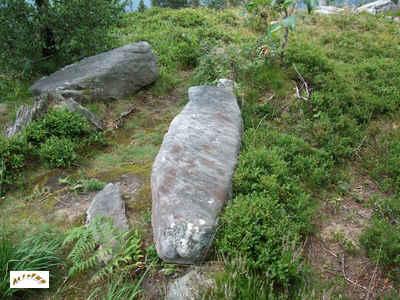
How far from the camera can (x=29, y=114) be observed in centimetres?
721

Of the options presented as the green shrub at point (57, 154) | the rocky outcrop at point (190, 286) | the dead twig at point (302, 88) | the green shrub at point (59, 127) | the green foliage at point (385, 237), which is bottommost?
the green foliage at point (385, 237)

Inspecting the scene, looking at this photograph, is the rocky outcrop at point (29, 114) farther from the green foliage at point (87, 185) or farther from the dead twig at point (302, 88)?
the dead twig at point (302, 88)

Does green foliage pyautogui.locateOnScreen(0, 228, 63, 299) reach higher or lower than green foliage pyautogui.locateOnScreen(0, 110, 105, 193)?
lower

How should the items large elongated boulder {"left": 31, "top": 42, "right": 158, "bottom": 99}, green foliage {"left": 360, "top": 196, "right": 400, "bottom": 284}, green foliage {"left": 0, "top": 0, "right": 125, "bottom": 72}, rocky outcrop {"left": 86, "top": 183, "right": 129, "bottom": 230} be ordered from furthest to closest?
1. green foliage {"left": 0, "top": 0, "right": 125, "bottom": 72}
2. large elongated boulder {"left": 31, "top": 42, "right": 158, "bottom": 99}
3. rocky outcrop {"left": 86, "top": 183, "right": 129, "bottom": 230}
4. green foliage {"left": 360, "top": 196, "right": 400, "bottom": 284}

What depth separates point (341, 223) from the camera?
A: 529cm

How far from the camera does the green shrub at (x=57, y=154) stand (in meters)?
6.47

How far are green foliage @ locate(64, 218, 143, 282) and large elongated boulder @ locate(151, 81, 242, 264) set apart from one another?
342mm

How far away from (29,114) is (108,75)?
80.2 inches

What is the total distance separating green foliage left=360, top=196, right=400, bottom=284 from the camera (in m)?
4.52

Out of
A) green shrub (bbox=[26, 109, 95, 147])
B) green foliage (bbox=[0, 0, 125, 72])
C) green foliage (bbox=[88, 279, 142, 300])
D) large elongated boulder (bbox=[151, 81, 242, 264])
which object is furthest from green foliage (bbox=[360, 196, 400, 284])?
green foliage (bbox=[0, 0, 125, 72])

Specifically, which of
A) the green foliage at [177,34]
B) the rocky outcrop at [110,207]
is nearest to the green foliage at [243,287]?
the rocky outcrop at [110,207]

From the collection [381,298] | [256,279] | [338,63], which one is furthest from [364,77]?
[256,279]

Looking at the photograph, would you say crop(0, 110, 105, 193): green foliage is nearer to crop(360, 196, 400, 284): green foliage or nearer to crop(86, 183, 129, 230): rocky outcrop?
crop(86, 183, 129, 230): rocky outcrop

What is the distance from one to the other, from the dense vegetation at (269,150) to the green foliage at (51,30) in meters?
0.83
